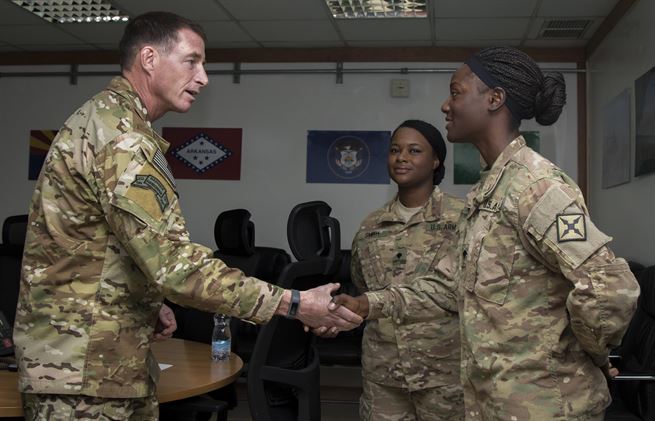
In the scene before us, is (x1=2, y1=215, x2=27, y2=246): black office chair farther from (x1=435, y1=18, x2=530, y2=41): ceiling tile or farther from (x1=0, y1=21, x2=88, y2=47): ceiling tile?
(x1=435, y1=18, x2=530, y2=41): ceiling tile

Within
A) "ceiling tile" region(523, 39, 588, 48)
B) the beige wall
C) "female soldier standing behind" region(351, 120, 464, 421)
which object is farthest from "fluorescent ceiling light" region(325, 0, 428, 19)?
"female soldier standing behind" region(351, 120, 464, 421)

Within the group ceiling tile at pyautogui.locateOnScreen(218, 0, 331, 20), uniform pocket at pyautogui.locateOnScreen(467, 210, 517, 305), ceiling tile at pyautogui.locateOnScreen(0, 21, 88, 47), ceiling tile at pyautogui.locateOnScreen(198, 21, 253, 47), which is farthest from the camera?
ceiling tile at pyautogui.locateOnScreen(0, 21, 88, 47)

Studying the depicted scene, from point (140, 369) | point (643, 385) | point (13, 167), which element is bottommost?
point (643, 385)

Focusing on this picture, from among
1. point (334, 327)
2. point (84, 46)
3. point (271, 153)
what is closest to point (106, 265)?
point (334, 327)

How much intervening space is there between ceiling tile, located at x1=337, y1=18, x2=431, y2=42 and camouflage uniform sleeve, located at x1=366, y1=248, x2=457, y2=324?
3151mm

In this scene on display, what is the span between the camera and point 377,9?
187 inches

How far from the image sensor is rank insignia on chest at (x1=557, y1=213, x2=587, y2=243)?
4.64 feet

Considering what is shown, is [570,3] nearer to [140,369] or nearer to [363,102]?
[363,102]

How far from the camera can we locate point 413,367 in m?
2.29

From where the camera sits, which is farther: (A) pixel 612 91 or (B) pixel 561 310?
(A) pixel 612 91

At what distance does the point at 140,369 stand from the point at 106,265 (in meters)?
0.27

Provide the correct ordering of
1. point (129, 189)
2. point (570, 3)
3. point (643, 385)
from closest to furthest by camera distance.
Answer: point (129, 189) → point (643, 385) → point (570, 3)

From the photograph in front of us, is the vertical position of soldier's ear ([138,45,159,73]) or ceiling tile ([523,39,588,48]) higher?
ceiling tile ([523,39,588,48])

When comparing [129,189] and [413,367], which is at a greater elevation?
[129,189]
